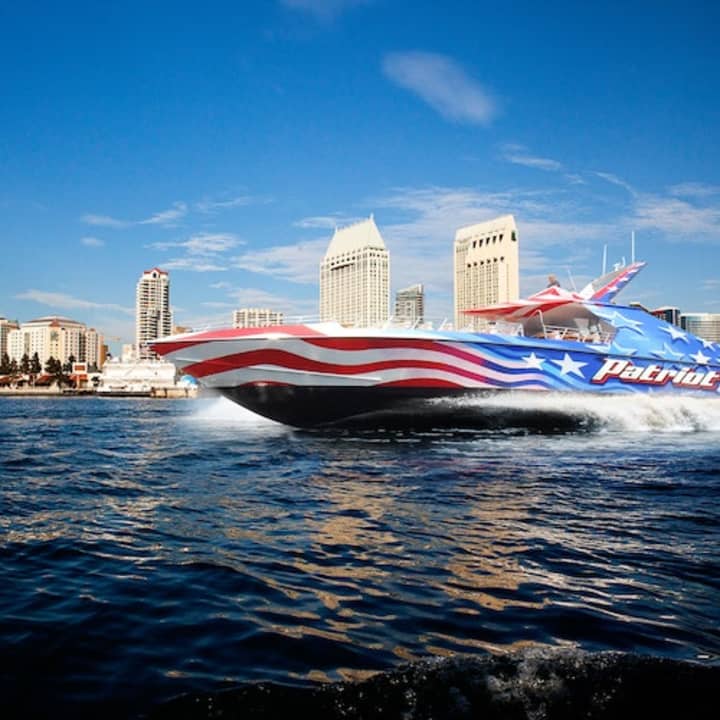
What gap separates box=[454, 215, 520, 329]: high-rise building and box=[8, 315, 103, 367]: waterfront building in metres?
116

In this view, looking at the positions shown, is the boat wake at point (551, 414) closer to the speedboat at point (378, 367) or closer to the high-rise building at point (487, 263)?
the speedboat at point (378, 367)

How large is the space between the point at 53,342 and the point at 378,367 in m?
189

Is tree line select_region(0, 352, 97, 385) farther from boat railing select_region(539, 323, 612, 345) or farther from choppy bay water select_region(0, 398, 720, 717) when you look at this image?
choppy bay water select_region(0, 398, 720, 717)

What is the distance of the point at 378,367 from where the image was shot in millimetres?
14398

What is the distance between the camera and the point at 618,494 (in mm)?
7656

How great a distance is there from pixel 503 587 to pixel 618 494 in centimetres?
412

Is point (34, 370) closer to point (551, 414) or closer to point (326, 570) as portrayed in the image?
point (551, 414)

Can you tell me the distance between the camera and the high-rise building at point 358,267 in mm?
83438

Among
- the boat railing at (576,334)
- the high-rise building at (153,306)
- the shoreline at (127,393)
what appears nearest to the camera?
the boat railing at (576,334)

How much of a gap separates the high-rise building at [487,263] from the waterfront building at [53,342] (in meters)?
116

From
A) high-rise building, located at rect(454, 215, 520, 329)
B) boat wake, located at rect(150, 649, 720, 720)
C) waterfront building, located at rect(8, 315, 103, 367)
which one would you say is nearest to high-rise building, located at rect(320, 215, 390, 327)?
high-rise building, located at rect(454, 215, 520, 329)

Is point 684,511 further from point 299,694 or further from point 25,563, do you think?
point 25,563

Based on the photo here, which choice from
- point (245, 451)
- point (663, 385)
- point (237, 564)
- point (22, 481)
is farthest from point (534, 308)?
point (237, 564)

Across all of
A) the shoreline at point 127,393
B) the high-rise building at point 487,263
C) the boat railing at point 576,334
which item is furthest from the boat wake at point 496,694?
the shoreline at point 127,393
